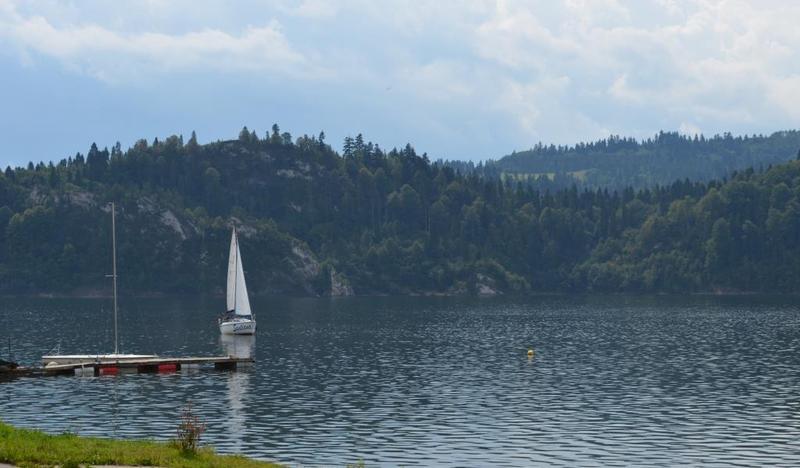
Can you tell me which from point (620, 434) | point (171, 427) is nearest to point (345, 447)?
point (171, 427)

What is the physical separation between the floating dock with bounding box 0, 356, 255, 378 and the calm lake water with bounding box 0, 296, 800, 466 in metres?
1.95

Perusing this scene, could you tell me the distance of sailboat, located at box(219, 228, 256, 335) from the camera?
511ft

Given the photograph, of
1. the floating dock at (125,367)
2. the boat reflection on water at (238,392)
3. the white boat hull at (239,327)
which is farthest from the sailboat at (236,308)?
the floating dock at (125,367)

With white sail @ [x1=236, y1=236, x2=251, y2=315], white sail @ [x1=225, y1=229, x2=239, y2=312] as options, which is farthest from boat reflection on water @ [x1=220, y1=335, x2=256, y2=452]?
white sail @ [x1=225, y1=229, x2=239, y2=312]

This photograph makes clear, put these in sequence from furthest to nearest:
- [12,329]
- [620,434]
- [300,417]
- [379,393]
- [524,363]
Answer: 1. [12,329]
2. [524,363]
3. [379,393]
4. [300,417]
5. [620,434]

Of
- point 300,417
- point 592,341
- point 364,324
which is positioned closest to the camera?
point 300,417

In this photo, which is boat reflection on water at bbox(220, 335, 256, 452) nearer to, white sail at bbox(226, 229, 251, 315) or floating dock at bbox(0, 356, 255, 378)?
floating dock at bbox(0, 356, 255, 378)

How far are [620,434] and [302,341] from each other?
3279 inches

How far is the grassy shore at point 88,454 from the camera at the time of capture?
42.3 metres

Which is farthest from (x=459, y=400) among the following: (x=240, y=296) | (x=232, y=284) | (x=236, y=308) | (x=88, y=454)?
(x=232, y=284)

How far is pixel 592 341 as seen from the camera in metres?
146

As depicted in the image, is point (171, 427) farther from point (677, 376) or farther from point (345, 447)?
point (677, 376)

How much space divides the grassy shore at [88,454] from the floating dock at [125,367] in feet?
A: 162

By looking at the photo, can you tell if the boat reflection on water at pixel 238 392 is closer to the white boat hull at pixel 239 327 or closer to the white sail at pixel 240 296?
the white boat hull at pixel 239 327
